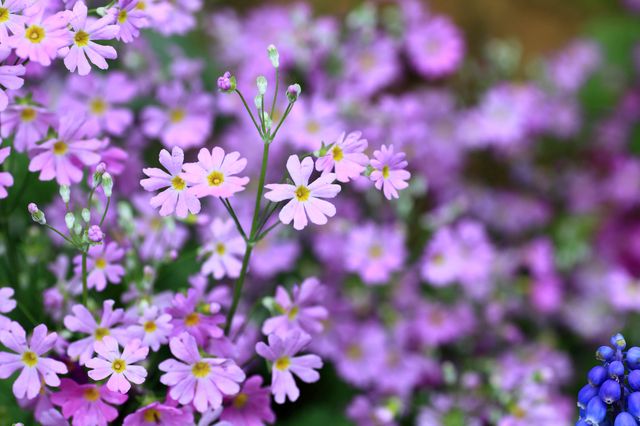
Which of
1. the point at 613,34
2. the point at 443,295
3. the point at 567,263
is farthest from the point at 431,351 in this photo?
the point at 613,34

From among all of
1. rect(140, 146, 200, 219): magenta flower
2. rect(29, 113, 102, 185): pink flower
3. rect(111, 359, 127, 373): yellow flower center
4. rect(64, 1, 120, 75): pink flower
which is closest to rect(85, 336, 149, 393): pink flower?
rect(111, 359, 127, 373): yellow flower center

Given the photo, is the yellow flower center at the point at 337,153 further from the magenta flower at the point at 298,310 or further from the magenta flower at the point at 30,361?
the magenta flower at the point at 30,361

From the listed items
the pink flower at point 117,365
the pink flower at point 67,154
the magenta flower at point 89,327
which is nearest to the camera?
the pink flower at point 117,365

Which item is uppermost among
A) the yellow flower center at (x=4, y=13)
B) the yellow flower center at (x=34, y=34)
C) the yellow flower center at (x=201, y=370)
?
the yellow flower center at (x=34, y=34)

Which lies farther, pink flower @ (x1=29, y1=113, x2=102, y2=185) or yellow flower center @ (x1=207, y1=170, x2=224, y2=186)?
pink flower @ (x1=29, y1=113, x2=102, y2=185)

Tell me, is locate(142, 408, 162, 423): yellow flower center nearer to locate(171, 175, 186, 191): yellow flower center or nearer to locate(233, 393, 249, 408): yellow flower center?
locate(233, 393, 249, 408): yellow flower center

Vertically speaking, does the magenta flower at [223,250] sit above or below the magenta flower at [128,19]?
below

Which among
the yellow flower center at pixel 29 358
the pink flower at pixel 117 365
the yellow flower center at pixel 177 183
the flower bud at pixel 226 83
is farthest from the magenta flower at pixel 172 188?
the yellow flower center at pixel 29 358
